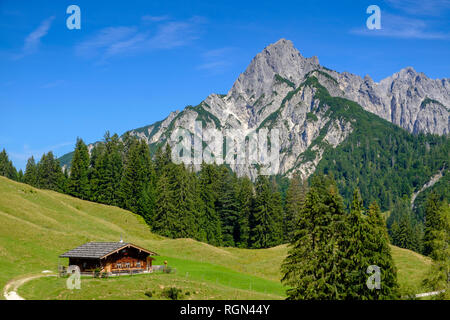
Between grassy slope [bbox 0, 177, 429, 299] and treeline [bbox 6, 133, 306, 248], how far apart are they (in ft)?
23.6

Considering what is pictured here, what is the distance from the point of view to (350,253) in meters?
43.0

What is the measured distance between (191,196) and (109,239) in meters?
28.3

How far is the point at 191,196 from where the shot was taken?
9769cm

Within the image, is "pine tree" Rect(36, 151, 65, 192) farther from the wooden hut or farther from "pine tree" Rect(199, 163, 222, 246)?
the wooden hut

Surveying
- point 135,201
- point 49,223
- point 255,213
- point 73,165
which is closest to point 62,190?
point 73,165

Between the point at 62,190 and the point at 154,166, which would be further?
the point at 154,166

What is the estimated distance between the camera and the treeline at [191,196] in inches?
3794

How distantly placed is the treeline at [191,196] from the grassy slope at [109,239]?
7191 millimetres

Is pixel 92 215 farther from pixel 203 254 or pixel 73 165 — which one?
pixel 203 254

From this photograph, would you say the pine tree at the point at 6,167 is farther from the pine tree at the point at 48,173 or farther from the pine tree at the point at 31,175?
the pine tree at the point at 48,173

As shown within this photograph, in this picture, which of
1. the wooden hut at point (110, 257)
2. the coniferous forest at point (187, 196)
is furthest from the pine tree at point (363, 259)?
the coniferous forest at point (187, 196)

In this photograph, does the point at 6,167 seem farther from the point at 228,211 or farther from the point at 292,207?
the point at 292,207

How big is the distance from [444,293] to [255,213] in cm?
6526
